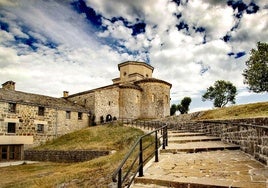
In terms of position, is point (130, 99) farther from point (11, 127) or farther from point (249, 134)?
point (249, 134)

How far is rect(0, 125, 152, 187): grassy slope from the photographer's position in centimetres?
934

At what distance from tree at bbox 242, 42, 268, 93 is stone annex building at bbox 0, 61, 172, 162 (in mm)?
14916

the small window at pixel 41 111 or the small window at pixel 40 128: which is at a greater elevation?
the small window at pixel 41 111

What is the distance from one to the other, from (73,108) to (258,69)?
946 inches

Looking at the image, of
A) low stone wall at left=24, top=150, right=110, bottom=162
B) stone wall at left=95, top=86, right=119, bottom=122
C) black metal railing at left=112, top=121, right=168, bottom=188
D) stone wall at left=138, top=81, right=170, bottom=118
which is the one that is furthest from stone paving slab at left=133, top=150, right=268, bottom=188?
stone wall at left=138, top=81, right=170, bottom=118

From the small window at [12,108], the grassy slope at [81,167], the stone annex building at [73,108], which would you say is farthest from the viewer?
the small window at [12,108]

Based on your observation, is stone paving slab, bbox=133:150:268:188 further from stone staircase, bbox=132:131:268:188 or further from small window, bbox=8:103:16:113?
small window, bbox=8:103:16:113

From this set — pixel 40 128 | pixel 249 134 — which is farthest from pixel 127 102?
pixel 249 134

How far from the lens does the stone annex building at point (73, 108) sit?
24758mm

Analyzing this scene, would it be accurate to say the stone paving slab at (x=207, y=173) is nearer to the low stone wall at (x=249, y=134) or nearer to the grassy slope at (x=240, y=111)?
the low stone wall at (x=249, y=134)

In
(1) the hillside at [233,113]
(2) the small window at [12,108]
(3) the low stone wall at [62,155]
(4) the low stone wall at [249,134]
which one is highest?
(2) the small window at [12,108]

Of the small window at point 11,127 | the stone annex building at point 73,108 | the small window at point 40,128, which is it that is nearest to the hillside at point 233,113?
the stone annex building at point 73,108

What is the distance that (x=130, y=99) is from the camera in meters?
37.1

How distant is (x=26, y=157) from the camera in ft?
82.7
